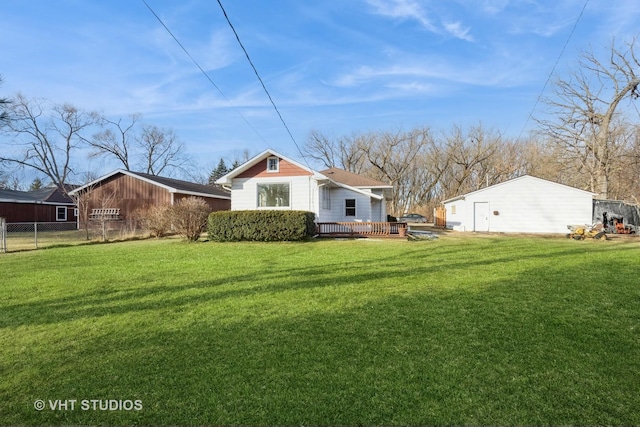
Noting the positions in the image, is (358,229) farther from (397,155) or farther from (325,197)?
(397,155)

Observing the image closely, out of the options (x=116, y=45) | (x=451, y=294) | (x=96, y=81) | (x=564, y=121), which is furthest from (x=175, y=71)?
(x=564, y=121)

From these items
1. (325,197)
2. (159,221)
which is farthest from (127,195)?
(325,197)

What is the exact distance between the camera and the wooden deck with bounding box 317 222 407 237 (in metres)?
16.7

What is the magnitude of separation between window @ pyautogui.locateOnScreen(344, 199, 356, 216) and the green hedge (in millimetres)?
5274

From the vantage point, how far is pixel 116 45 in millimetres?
8820

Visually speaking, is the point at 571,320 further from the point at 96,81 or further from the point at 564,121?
the point at 564,121

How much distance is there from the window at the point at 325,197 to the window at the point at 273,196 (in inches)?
65.6

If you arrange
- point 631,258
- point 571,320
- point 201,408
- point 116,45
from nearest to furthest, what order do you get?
1. point 201,408
2. point 571,320
3. point 116,45
4. point 631,258

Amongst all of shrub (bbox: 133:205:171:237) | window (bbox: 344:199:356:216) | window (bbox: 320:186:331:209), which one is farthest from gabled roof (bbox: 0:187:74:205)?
window (bbox: 344:199:356:216)

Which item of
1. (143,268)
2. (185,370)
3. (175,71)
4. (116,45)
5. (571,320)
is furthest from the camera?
(175,71)

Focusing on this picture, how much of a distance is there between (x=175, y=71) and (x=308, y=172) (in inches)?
314

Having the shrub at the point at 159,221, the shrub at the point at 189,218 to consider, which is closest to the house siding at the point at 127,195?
the shrub at the point at 159,221

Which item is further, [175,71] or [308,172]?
[308,172]

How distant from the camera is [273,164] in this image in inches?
688
